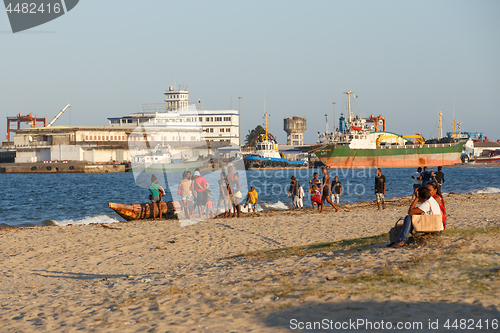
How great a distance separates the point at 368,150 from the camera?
263ft

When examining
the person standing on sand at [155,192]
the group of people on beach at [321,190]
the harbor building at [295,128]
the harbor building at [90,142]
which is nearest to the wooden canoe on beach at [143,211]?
the person standing on sand at [155,192]

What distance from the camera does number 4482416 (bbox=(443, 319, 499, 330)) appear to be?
210 inches

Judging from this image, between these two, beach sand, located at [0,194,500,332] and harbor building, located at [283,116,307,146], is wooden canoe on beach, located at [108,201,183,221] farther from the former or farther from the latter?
harbor building, located at [283,116,307,146]

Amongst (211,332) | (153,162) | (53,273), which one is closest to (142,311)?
(211,332)

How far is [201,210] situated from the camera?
17688 millimetres

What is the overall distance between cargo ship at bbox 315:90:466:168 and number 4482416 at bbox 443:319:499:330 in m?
72.6

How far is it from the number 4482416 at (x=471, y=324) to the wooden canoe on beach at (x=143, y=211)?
14.0 meters

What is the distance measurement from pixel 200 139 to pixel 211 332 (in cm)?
9885

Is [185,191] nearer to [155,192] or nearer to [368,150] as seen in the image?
[155,192]

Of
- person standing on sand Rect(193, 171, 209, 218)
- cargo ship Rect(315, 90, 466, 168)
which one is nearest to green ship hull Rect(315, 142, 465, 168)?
cargo ship Rect(315, 90, 466, 168)

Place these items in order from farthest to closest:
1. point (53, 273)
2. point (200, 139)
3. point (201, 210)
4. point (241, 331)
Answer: point (200, 139)
point (201, 210)
point (53, 273)
point (241, 331)

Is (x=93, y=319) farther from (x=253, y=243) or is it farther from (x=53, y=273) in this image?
(x=253, y=243)

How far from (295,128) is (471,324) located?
153 m

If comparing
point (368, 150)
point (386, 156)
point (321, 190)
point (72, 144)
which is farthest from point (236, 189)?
point (72, 144)
